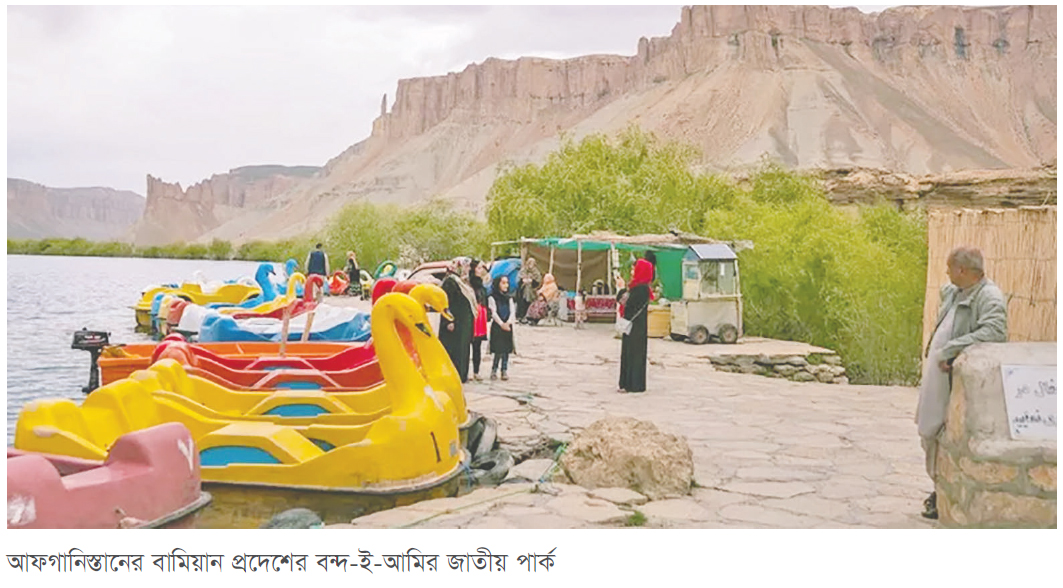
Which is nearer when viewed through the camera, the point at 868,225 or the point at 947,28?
the point at 868,225

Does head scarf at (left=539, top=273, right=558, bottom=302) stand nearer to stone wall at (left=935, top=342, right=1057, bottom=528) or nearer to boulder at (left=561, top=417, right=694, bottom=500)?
boulder at (left=561, top=417, right=694, bottom=500)

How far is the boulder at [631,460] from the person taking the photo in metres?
6.16

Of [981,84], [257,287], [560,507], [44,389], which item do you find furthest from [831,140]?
[560,507]

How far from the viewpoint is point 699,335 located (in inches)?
637

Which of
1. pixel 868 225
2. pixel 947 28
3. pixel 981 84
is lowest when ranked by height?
pixel 868 225

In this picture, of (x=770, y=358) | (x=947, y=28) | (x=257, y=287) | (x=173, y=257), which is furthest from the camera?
(x=947, y=28)

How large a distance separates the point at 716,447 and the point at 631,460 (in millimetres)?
1736

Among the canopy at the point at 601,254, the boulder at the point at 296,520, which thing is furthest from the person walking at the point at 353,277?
the boulder at the point at 296,520

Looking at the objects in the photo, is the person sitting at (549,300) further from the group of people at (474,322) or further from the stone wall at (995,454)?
the stone wall at (995,454)

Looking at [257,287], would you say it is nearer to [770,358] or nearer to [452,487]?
[770,358]

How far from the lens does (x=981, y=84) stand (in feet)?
319

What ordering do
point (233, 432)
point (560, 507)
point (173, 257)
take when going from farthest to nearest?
point (173, 257) → point (233, 432) → point (560, 507)
